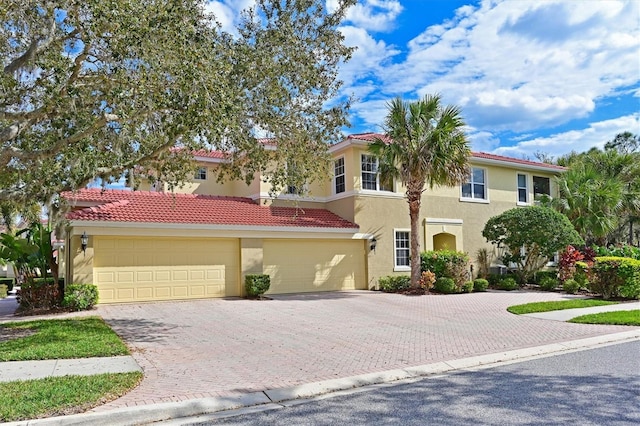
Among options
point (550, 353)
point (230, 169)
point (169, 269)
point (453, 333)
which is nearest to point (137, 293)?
point (169, 269)

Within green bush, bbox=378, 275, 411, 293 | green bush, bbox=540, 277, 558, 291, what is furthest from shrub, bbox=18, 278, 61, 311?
green bush, bbox=540, 277, 558, 291

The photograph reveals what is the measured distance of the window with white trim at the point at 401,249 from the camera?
2308 cm

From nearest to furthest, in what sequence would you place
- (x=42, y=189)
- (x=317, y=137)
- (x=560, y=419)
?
(x=560, y=419), (x=42, y=189), (x=317, y=137)

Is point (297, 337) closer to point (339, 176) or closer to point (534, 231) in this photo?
point (339, 176)

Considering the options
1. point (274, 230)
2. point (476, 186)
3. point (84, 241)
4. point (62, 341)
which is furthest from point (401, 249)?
point (62, 341)

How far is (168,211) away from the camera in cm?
1873

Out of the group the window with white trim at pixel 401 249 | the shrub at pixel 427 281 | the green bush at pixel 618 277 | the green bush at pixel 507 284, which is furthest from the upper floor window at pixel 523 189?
the shrub at pixel 427 281

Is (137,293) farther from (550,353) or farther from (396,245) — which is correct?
(550,353)

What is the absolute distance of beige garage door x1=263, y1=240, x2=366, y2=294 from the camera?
20.4m

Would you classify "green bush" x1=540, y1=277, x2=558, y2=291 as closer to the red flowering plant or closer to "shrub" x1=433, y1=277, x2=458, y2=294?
the red flowering plant

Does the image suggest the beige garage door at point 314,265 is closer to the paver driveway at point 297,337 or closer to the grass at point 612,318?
the paver driveway at point 297,337

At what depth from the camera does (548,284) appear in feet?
73.3

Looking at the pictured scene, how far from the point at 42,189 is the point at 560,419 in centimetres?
1161

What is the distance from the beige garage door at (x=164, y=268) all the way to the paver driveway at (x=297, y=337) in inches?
37.9
